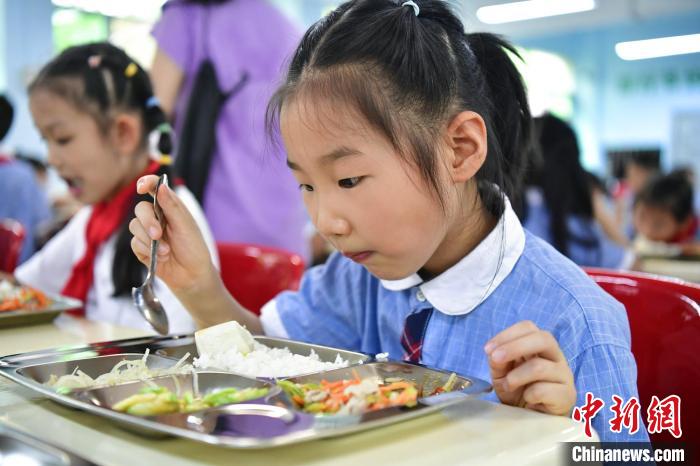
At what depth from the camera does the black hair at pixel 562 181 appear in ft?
8.74

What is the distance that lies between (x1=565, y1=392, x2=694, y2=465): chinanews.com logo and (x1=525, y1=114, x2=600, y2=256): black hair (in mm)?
1690

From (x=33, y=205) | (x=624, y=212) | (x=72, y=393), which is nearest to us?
(x=72, y=393)

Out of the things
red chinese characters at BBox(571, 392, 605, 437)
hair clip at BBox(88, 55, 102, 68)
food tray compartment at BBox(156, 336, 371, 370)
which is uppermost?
hair clip at BBox(88, 55, 102, 68)

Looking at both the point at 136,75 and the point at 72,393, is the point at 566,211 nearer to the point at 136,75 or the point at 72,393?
the point at 136,75

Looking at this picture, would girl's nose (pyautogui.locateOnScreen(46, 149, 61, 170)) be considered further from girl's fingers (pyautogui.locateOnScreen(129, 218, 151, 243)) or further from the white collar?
the white collar

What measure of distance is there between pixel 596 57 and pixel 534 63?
3.03ft

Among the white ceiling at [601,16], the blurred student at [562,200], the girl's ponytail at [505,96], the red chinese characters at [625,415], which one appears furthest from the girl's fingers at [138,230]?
the white ceiling at [601,16]

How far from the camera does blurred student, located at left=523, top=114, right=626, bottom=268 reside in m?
2.67

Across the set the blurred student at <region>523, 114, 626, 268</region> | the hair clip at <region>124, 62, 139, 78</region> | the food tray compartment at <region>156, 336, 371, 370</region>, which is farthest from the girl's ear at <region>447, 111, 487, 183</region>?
the blurred student at <region>523, 114, 626, 268</region>

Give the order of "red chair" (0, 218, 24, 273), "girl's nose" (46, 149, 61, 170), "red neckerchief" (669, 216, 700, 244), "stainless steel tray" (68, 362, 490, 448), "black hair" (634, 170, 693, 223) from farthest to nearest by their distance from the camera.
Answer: "red neckerchief" (669, 216, 700, 244) < "black hair" (634, 170, 693, 223) < "red chair" (0, 218, 24, 273) < "girl's nose" (46, 149, 61, 170) < "stainless steel tray" (68, 362, 490, 448)

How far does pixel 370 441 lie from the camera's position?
64 centimetres

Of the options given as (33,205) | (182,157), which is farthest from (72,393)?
(33,205)

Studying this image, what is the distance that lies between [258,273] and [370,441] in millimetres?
944

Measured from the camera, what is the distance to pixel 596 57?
10875 mm
